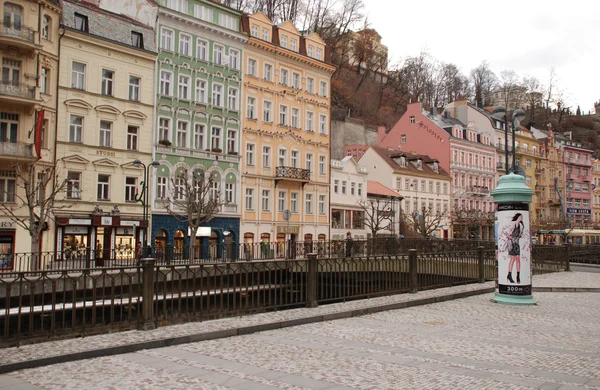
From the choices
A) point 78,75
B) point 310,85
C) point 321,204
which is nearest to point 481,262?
point 78,75

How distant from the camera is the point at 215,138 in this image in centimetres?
4188

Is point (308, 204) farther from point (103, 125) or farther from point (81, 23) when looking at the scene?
point (81, 23)

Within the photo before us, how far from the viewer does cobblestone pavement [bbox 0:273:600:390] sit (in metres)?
7.86

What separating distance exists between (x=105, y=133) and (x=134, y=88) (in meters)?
3.55

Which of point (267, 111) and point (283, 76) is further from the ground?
point (283, 76)

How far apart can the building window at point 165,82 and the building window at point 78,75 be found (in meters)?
5.27

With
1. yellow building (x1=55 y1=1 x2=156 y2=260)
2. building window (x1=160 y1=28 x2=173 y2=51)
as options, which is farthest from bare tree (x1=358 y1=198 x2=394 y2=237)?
yellow building (x1=55 y1=1 x2=156 y2=260)

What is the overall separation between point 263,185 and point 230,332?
109 ft

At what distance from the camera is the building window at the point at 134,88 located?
123ft

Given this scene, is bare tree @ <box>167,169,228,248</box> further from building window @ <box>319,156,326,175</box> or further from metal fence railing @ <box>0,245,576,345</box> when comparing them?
metal fence railing @ <box>0,245,576,345</box>

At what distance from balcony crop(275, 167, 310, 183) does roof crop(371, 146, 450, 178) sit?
16.4 meters

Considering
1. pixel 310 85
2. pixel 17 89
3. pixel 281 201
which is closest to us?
pixel 17 89

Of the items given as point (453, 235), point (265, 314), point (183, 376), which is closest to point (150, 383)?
point (183, 376)

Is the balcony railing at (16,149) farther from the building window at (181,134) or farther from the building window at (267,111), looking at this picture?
the building window at (267,111)
